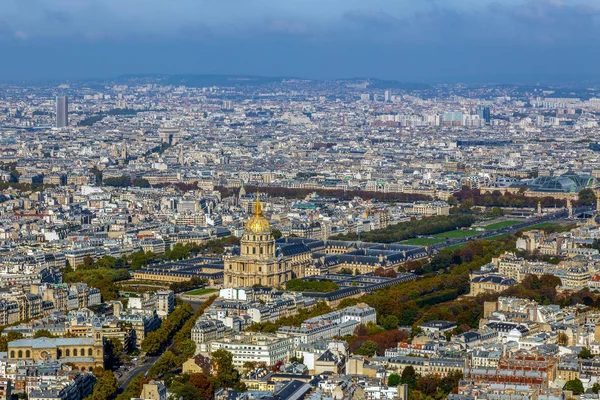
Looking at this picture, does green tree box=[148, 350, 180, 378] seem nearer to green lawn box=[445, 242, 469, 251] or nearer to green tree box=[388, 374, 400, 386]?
green tree box=[388, 374, 400, 386]

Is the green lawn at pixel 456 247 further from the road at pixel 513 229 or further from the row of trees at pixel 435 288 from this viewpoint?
the row of trees at pixel 435 288

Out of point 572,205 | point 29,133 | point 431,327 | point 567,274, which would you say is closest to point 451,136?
point 29,133

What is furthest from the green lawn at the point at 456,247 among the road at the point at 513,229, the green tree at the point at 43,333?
the green tree at the point at 43,333

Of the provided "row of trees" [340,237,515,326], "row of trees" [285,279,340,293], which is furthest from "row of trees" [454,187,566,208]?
"row of trees" [285,279,340,293]

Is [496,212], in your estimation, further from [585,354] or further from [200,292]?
[585,354]

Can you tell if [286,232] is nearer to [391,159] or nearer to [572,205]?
[572,205]

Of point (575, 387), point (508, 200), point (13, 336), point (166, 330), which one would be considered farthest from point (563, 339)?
point (508, 200)
